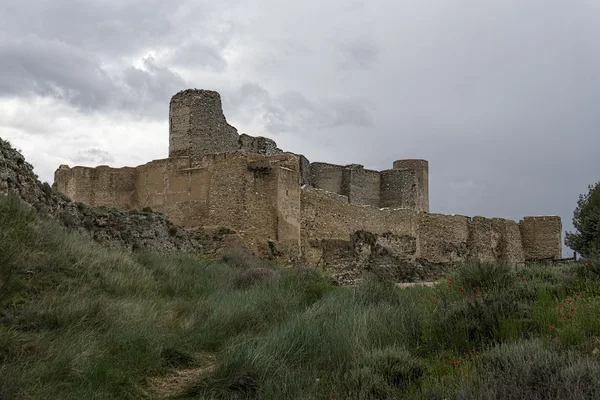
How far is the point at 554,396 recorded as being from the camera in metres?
4.31

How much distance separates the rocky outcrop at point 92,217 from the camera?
28.6 ft

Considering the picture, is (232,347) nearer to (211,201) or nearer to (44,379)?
(44,379)

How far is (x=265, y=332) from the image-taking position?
24.1ft

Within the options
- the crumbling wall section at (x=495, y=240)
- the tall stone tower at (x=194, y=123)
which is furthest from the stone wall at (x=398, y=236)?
the tall stone tower at (x=194, y=123)

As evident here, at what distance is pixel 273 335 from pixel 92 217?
6.53 m

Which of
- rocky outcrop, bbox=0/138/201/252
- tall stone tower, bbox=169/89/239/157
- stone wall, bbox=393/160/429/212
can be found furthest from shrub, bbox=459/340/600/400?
stone wall, bbox=393/160/429/212

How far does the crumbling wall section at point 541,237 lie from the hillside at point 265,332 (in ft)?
72.3

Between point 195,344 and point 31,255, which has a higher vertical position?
point 31,255

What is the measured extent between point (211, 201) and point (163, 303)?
868 centimetres

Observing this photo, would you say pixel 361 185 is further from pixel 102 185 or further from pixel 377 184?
pixel 102 185

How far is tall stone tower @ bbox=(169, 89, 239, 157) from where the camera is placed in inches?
781

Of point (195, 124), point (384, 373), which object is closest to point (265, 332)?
point (384, 373)

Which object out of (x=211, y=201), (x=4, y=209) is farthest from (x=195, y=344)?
(x=211, y=201)

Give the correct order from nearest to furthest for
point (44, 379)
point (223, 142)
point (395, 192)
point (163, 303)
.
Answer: point (44, 379)
point (163, 303)
point (223, 142)
point (395, 192)
